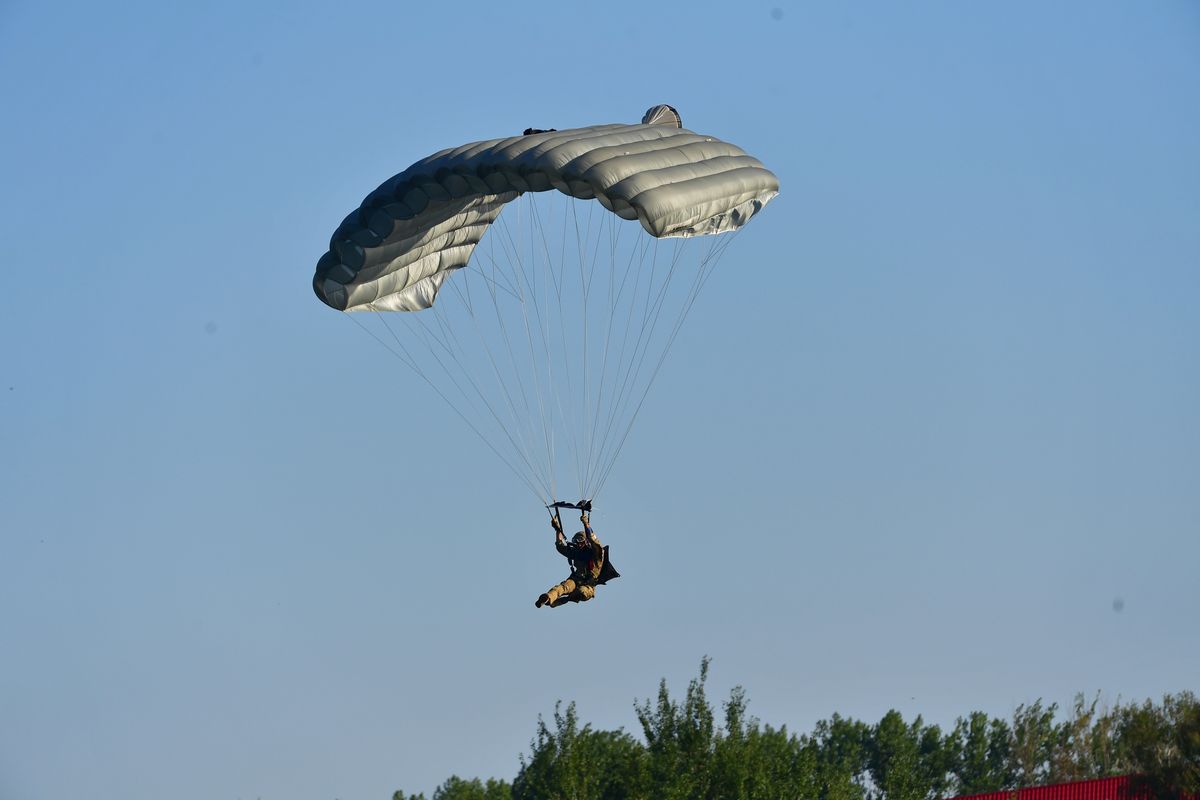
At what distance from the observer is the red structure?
4088cm

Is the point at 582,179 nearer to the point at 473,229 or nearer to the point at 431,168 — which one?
the point at 431,168

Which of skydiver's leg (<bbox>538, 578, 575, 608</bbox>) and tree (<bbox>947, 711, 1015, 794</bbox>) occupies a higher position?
tree (<bbox>947, 711, 1015, 794</bbox>)

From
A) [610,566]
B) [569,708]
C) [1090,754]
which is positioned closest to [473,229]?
[610,566]

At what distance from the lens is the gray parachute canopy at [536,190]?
24.3 m

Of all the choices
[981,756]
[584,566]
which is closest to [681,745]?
[584,566]

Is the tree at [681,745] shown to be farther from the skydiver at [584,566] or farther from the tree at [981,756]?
the tree at [981,756]

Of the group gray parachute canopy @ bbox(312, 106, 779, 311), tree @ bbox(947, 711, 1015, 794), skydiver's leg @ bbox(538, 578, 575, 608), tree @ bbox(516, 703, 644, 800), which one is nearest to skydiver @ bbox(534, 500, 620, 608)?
skydiver's leg @ bbox(538, 578, 575, 608)

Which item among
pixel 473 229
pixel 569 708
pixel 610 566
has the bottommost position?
pixel 610 566

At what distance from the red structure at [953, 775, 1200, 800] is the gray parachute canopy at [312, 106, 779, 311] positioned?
18.5 meters

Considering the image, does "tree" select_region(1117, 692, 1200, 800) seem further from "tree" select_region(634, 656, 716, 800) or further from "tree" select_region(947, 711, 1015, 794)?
"tree" select_region(947, 711, 1015, 794)

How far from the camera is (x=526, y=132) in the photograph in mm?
26484

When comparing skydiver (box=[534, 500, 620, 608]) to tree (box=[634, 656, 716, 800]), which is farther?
tree (box=[634, 656, 716, 800])

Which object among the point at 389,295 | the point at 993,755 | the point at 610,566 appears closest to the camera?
the point at 610,566

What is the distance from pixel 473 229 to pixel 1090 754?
47.4m
